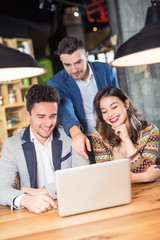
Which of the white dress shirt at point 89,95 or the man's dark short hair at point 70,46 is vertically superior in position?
the man's dark short hair at point 70,46

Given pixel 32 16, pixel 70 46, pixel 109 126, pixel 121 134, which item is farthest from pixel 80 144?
pixel 32 16

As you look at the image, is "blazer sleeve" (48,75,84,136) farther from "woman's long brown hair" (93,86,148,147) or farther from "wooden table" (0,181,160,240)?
"wooden table" (0,181,160,240)

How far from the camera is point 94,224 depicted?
1214 mm

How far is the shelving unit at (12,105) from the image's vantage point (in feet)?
15.4

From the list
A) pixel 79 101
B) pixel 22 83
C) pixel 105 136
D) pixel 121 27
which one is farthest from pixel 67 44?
pixel 22 83

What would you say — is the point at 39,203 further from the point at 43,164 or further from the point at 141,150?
the point at 141,150

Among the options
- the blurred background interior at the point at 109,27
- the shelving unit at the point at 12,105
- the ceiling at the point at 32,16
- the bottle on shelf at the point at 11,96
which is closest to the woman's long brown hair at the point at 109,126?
the blurred background interior at the point at 109,27

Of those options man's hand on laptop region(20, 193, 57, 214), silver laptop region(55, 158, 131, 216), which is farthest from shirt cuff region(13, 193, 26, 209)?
silver laptop region(55, 158, 131, 216)

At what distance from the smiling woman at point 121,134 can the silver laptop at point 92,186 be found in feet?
1.83

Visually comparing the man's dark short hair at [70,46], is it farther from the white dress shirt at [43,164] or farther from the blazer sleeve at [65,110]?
the white dress shirt at [43,164]

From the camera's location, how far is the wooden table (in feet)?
3.66

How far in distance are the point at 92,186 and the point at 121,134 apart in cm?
81

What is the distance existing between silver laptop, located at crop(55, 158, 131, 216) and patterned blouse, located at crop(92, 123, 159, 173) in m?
0.57

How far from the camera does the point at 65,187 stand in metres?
1.26
